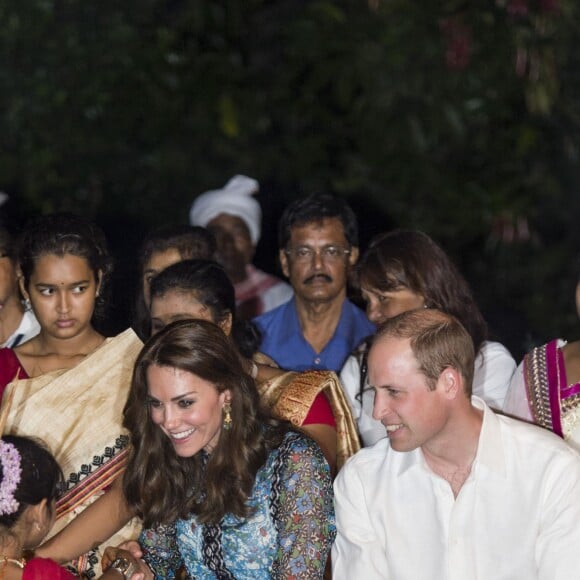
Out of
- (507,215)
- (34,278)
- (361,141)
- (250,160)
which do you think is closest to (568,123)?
(507,215)

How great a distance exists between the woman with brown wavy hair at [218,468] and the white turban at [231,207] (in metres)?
2.63

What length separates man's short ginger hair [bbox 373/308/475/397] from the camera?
12.1 feet

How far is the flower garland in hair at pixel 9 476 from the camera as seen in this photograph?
3869 millimetres

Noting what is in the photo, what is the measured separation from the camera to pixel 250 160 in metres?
7.74

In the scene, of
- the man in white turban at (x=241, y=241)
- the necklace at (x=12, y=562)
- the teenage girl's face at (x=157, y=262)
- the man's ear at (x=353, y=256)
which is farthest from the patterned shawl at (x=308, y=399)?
the man in white turban at (x=241, y=241)

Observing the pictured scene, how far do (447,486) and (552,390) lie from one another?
1.92 feet

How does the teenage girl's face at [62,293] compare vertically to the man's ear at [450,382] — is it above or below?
above

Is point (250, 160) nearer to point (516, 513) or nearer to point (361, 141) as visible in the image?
point (361, 141)

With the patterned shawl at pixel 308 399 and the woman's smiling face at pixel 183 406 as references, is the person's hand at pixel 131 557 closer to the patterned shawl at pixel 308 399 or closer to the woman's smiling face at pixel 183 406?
the woman's smiling face at pixel 183 406

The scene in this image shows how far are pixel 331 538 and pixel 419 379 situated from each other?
2.02 feet

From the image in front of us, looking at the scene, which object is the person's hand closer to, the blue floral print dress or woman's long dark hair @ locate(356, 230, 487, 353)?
the blue floral print dress

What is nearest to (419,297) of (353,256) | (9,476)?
(353,256)

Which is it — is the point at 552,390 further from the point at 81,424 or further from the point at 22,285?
the point at 22,285

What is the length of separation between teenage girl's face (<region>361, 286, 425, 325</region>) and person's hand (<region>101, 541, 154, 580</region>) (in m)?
1.16
